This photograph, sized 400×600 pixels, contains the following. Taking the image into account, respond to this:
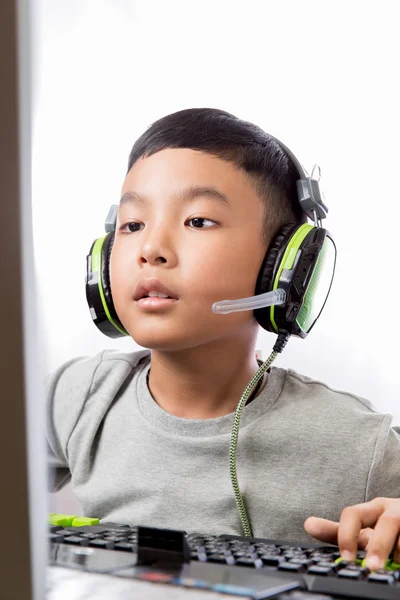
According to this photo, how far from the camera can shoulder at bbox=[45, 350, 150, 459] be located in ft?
3.70

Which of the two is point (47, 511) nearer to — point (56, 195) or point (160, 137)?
point (160, 137)

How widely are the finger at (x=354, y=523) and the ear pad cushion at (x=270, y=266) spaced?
0.31 meters

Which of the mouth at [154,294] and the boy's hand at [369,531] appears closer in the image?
the boy's hand at [369,531]

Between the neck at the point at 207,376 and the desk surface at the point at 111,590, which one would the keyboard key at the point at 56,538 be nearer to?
the desk surface at the point at 111,590

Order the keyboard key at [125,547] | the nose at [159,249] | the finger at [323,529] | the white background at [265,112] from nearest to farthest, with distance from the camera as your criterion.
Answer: the keyboard key at [125,547] → the finger at [323,529] → the nose at [159,249] → the white background at [265,112]

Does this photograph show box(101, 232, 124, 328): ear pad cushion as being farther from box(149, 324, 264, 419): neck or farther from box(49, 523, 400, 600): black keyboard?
box(49, 523, 400, 600): black keyboard

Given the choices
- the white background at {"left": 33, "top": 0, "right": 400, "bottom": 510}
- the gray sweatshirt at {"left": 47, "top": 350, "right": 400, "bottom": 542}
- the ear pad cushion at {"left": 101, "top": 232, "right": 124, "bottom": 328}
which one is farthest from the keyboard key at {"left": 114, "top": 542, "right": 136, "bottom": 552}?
the white background at {"left": 33, "top": 0, "right": 400, "bottom": 510}

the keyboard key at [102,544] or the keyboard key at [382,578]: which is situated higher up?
the keyboard key at [382,578]

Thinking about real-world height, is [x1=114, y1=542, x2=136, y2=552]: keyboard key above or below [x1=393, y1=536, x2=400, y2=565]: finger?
above

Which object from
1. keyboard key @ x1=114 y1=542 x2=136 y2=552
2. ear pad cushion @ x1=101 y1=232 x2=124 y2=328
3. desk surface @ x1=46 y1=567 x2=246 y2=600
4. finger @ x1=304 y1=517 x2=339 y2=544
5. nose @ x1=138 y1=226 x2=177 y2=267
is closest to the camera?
desk surface @ x1=46 y1=567 x2=246 y2=600

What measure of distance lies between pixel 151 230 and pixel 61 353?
0.54 m

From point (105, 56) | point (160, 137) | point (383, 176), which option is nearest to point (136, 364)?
point (160, 137)

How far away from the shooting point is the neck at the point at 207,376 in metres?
0.99

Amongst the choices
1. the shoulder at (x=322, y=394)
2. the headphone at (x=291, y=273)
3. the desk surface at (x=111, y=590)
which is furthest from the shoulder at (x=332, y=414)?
the desk surface at (x=111, y=590)
